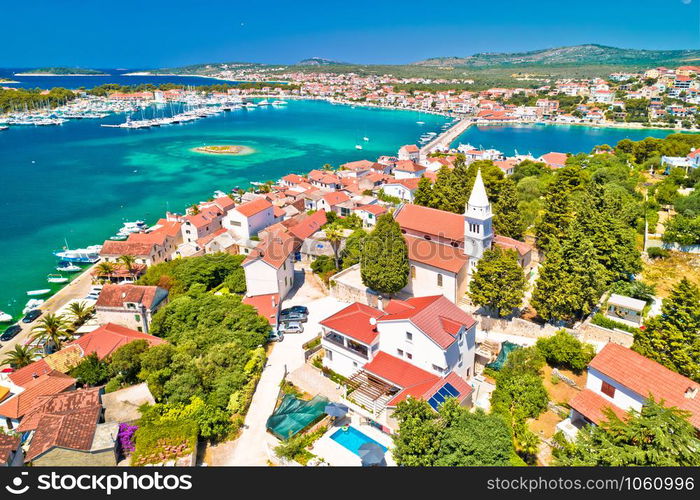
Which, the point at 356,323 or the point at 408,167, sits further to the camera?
the point at 408,167

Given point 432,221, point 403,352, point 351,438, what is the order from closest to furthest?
point 351,438
point 403,352
point 432,221

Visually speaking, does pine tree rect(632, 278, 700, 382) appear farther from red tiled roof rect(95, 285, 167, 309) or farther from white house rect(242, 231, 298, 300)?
red tiled roof rect(95, 285, 167, 309)

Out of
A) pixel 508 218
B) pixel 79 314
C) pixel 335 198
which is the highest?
pixel 508 218

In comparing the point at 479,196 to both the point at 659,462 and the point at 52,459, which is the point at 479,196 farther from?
the point at 52,459

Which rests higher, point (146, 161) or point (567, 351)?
point (146, 161)

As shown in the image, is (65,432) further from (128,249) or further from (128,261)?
(128,249)

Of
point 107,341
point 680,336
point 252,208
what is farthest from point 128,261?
point 680,336
